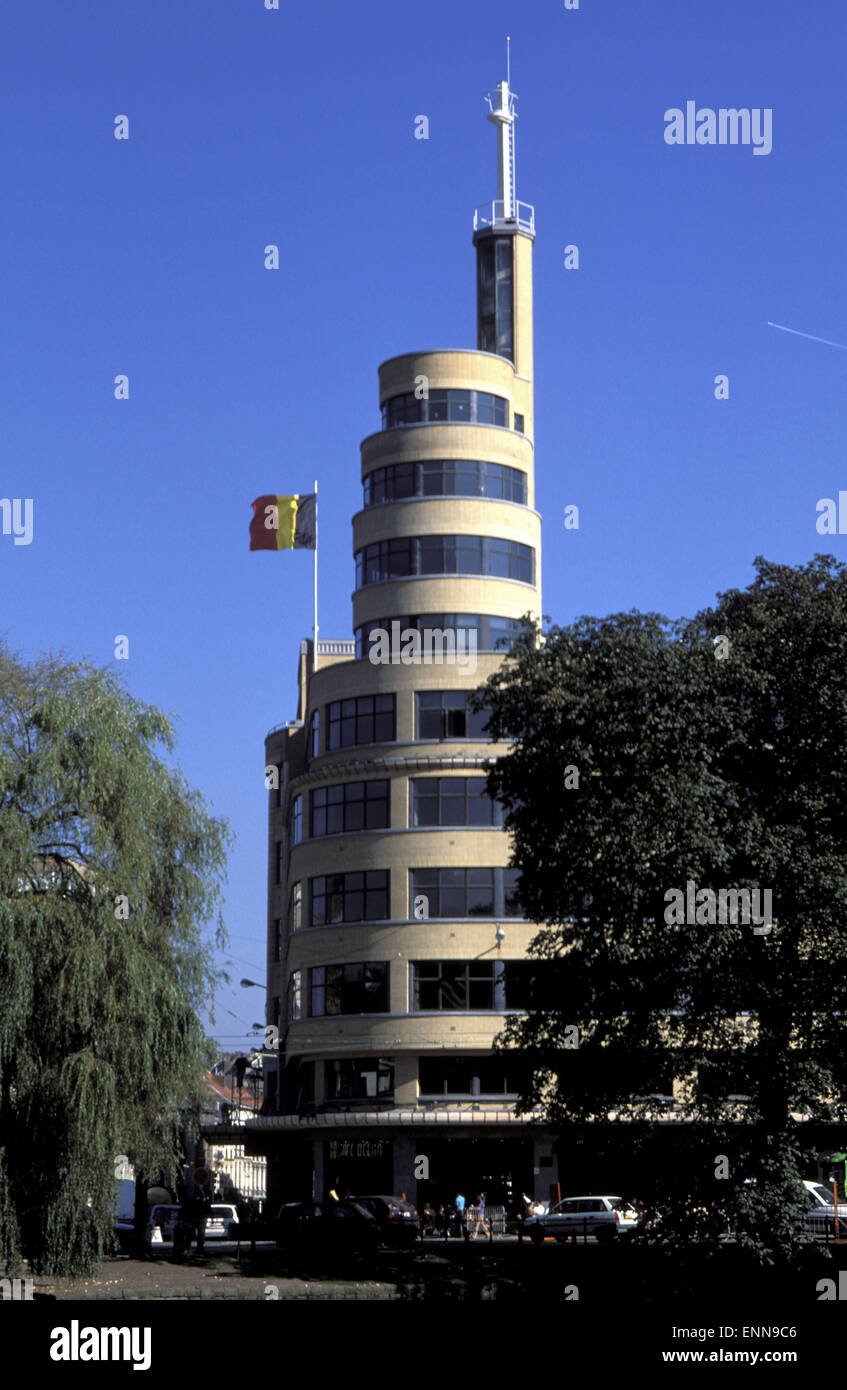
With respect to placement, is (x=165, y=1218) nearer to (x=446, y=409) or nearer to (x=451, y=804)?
(x=451, y=804)

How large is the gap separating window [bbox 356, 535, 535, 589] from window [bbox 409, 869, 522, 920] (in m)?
11.5

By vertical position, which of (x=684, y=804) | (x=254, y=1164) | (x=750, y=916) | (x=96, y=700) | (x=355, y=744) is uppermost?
(x=355, y=744)

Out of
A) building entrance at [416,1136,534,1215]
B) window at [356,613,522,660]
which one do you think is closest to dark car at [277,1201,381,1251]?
building entrance at [416,1136,534,1215]

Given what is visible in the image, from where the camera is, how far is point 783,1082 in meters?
35.6

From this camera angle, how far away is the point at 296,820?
7119cm

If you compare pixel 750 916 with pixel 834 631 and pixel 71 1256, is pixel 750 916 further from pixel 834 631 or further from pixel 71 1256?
pixel 71 1256

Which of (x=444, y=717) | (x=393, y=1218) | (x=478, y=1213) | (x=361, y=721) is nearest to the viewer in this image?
(x=393, y=1218)

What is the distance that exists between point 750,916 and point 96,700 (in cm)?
1511

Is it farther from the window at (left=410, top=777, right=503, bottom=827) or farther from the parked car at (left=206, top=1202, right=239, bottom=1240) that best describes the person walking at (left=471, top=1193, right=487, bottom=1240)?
the window at (left=410, top=777, right=503, bottom=827)

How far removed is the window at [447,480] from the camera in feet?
225

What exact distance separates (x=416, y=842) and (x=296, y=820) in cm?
856

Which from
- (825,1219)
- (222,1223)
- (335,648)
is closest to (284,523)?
(335,648)

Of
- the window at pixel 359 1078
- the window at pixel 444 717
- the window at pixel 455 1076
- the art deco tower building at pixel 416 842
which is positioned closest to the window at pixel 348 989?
the art deco tower building at pixel 416 842
